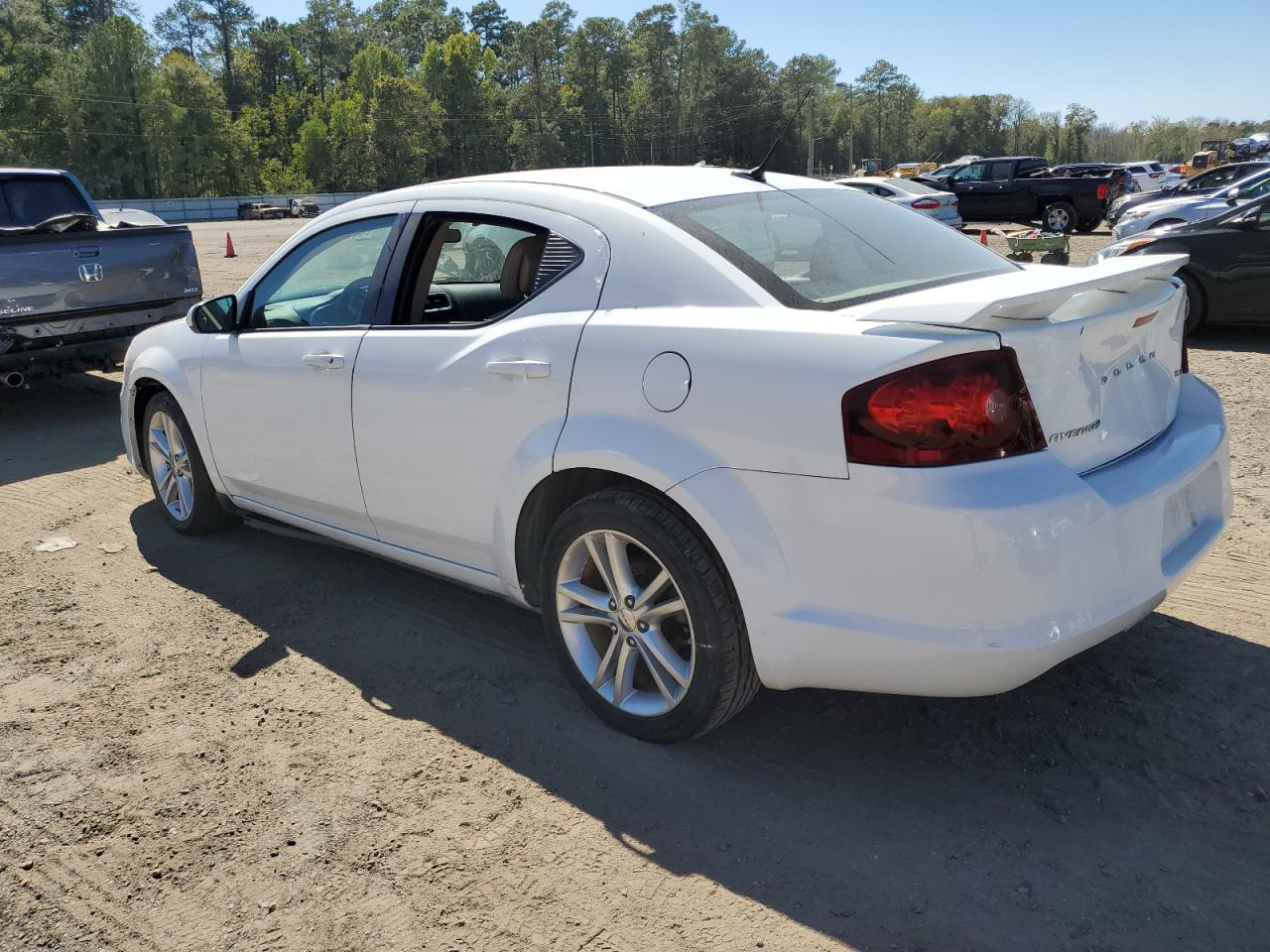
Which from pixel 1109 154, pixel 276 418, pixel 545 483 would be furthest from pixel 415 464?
pixel 1109 154

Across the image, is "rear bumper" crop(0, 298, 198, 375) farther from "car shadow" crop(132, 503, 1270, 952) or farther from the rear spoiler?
the rear spoiler

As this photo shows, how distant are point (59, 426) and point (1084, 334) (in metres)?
7.81

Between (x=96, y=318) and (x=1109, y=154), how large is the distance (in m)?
153

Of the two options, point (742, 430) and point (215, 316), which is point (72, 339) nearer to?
point (215, 316)

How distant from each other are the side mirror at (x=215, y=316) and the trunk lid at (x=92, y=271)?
363 centimetres

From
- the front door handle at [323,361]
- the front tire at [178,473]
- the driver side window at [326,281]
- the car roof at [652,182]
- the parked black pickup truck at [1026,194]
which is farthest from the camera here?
the parked black pickup truck at [1026,194]

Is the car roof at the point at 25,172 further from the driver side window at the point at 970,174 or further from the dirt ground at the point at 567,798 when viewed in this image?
the driver side window at the point at 970,174

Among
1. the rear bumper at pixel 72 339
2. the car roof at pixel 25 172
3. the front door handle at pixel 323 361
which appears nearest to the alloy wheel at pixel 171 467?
the front door handle at pixel 323 361

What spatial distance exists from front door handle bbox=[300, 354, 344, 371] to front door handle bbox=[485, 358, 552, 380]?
0.83 metres

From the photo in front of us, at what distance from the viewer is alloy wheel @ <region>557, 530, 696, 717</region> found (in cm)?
301

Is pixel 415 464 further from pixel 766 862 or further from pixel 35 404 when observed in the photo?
pixel 35 404

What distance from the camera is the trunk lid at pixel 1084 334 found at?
2492 millimetres

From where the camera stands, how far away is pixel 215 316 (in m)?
4.56

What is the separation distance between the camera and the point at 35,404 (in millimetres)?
8828
